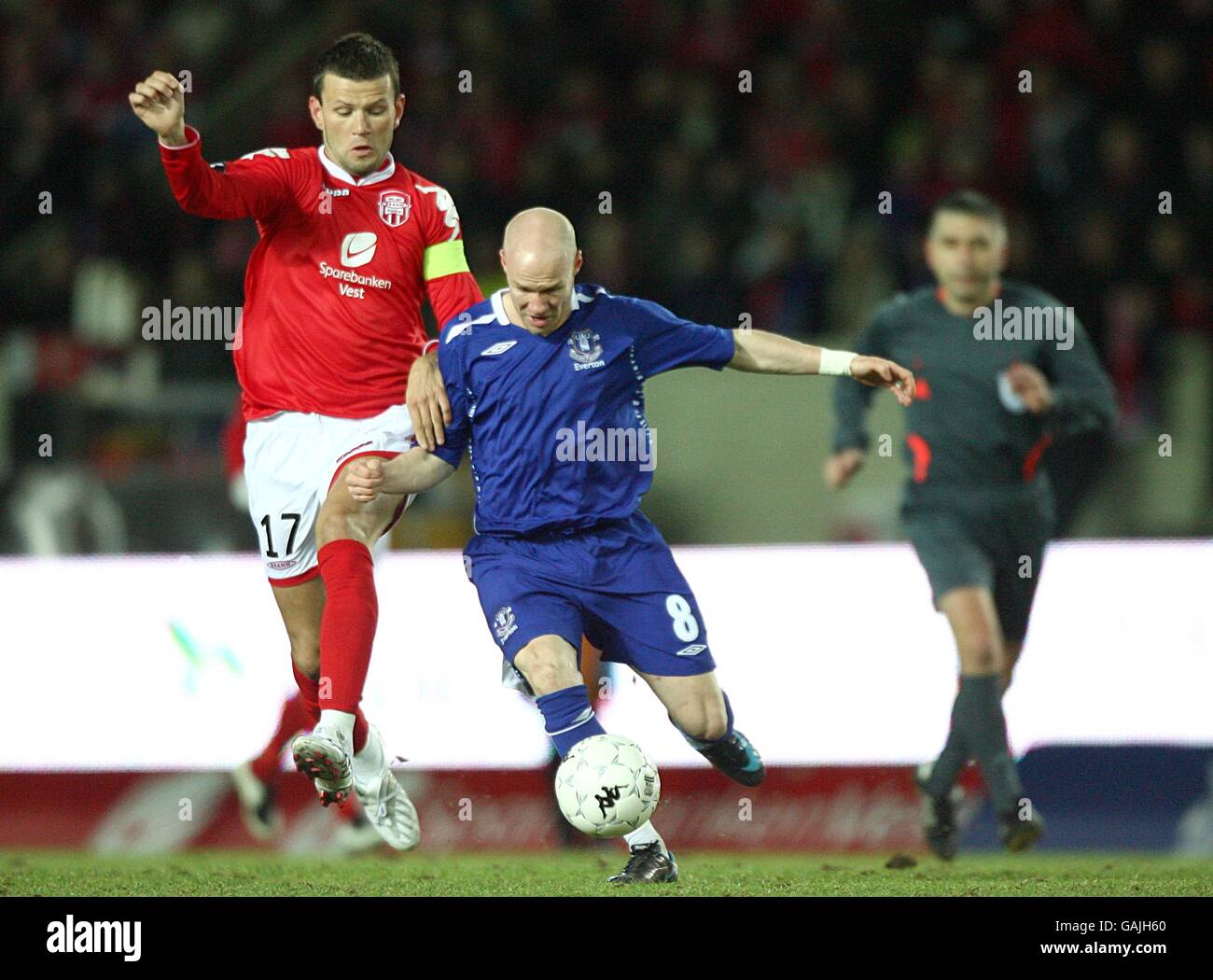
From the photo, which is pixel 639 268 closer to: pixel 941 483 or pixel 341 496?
pixel 941 483

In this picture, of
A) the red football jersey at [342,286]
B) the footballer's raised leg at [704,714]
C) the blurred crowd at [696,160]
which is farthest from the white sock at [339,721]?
the blurred crowd at [696,160]

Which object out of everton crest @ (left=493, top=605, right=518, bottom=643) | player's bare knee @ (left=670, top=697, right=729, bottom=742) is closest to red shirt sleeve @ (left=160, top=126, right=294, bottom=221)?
everton crest @ (left=493, top=605, right=518, bottom=643)

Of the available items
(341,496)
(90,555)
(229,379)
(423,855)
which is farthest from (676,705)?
(229,379)

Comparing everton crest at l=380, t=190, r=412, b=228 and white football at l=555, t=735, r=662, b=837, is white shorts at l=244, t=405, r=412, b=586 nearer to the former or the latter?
everton crest at l=380, t=190, r=412, b=228

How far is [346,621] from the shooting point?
6340mm

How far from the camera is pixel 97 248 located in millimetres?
12891

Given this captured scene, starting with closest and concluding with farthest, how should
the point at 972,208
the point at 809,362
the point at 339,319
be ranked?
the point at 809,362, the point at 339,319, the point at 972,208

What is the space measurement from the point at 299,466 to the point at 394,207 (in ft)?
3.25

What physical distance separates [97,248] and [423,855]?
5.54 metres

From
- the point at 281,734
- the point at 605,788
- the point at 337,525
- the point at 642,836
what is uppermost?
the point at 337,525

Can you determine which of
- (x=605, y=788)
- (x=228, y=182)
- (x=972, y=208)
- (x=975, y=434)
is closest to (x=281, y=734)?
(x=228, y=182)

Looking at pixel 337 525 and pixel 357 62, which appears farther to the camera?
pixel 357 62

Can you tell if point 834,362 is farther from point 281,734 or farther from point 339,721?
point 281,734

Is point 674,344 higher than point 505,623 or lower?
higher
